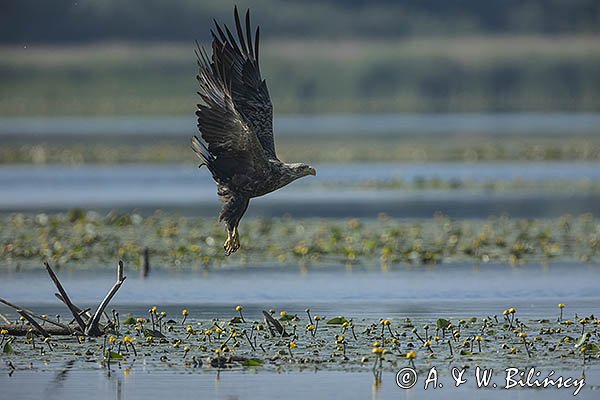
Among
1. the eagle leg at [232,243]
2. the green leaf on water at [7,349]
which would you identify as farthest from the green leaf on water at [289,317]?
the green leaf on water at [7,349]

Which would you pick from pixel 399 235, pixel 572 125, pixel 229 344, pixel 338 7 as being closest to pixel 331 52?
pixel 338 7

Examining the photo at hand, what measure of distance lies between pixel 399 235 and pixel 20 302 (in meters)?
6.64

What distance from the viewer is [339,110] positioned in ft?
346

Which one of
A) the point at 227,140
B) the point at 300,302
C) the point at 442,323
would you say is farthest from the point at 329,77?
the point at 442,323

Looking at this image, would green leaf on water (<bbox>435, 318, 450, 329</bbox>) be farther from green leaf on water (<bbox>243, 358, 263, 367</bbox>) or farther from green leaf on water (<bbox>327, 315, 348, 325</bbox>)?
green leaf on water (<bbox>243, 358, 263, 367</bbox>)

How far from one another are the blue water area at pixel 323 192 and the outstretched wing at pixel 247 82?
10377 millimetres

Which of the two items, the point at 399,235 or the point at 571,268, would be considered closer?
the point at 571,268

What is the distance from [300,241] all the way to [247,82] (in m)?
6.19

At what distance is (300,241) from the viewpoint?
20.7 meters

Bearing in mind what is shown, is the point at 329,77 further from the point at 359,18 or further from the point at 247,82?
the point at 247,82

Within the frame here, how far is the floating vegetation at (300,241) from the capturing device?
19078 mm

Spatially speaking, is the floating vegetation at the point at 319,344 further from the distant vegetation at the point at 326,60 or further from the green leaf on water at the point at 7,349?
the distant vegetation at the point at 326,60

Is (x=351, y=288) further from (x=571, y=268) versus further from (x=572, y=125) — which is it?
(x=572, y=125)
